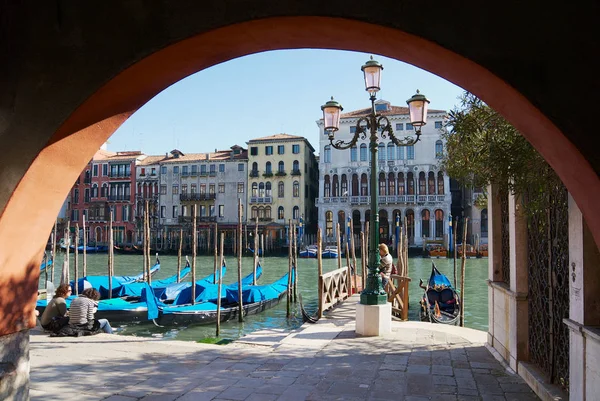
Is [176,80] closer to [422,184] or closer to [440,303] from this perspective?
[440,303]

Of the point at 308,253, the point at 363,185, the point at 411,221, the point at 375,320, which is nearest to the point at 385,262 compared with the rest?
the point at 375,320

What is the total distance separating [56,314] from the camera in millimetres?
7066

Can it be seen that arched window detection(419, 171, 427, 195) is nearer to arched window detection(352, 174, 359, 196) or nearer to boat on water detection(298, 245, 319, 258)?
arched window detection(352, 174, 359, 196)

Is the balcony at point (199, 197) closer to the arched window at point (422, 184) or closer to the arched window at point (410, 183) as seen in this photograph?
the arched window at point (410, 183)

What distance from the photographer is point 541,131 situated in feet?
7.06

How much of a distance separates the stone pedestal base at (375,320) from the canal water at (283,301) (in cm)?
527

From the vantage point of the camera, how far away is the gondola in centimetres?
1093

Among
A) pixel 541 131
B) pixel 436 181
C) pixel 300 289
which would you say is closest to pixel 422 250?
pixel 436 181

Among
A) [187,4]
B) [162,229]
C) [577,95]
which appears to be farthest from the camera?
[162,229]

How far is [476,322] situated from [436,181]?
87.3 ft

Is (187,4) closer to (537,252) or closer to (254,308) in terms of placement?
(537,252)

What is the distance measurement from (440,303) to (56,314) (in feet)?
28.1

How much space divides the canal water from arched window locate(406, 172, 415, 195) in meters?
7.35

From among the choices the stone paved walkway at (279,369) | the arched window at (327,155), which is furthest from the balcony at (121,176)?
the stone paved walkway at (279,369)
